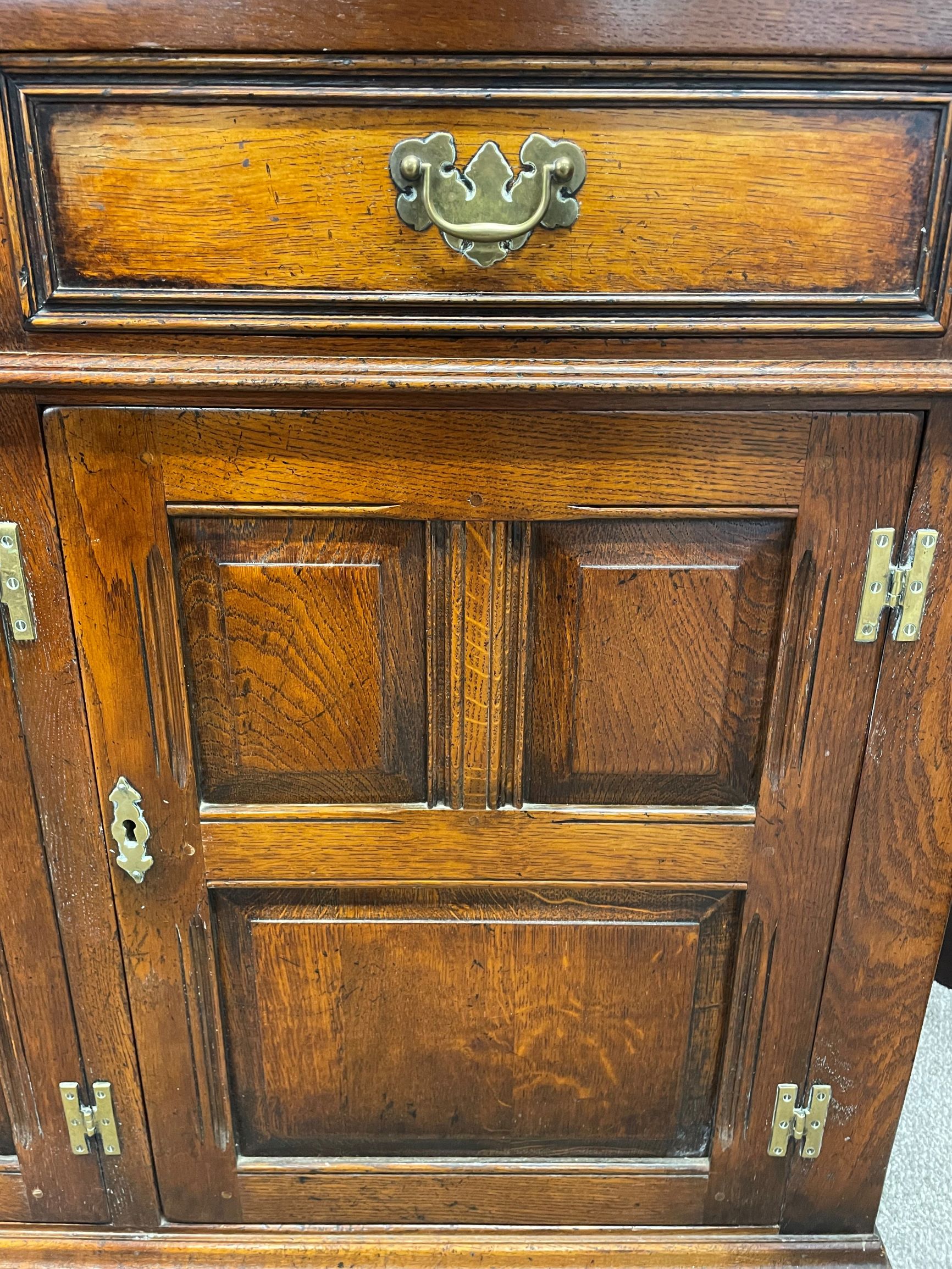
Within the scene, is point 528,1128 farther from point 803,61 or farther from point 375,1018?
point 803,61

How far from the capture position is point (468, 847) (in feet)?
2.32

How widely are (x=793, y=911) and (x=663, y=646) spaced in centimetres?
23

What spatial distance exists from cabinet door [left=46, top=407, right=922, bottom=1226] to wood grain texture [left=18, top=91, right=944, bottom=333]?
67 mm

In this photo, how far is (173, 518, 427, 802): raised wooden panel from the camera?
0.65 metres

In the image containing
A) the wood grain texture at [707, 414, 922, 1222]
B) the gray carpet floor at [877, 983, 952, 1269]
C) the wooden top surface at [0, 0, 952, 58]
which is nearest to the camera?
the wooden top surface at [0, 0, 952, 58]

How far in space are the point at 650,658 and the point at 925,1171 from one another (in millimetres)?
666

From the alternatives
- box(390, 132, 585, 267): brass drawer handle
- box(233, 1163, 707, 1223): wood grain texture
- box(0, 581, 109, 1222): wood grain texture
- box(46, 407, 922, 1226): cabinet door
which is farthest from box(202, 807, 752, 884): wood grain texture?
box(390, 132, 585, 267): brass drawer handle

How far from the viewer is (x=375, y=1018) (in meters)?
0.76

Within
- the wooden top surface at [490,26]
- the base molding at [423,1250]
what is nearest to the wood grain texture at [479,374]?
the wooden top surface at [490,26]

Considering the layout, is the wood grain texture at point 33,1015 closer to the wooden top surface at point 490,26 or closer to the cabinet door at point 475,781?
the cabinet door at point 475,781

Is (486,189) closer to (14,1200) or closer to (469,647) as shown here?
(469,647)

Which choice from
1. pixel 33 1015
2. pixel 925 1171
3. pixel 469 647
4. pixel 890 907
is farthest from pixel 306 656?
pixel 925 1171

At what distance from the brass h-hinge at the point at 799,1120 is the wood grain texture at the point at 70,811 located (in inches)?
19.4

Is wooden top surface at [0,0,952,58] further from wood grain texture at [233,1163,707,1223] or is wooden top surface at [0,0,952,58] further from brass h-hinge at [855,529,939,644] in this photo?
wood grain texture at [233,1163,707,1223]
